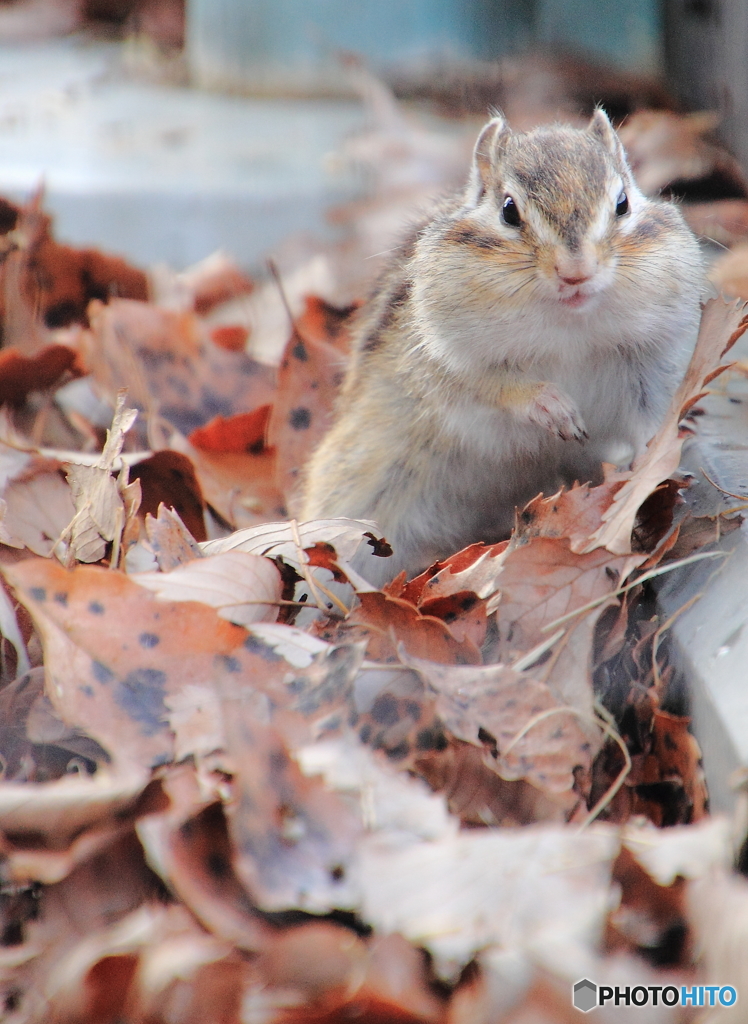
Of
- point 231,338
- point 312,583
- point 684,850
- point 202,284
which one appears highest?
point 684,850

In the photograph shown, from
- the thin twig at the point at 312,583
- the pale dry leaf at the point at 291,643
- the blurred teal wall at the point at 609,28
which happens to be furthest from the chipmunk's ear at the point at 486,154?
the blurred teal wall at the point at 609,28

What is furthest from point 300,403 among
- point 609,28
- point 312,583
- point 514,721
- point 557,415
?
point 609,28

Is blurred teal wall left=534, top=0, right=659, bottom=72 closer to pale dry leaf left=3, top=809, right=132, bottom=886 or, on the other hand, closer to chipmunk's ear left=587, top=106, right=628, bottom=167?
chipmunk's ear left=587, top=106, right=628, bottom=167

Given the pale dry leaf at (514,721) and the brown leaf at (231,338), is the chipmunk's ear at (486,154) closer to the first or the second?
the pale dry leaf at (514,721)

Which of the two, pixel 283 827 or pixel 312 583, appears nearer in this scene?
pixel 283 827

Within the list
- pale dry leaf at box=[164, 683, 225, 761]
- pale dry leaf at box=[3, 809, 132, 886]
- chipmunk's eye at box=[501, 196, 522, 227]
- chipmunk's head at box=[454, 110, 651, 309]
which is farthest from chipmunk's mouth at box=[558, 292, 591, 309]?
pale dry leaf at box=[3, 809, 132, 886]

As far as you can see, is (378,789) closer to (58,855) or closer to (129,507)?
(58,855)

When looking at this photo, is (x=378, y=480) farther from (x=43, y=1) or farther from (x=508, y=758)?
(x=43, y=1)
